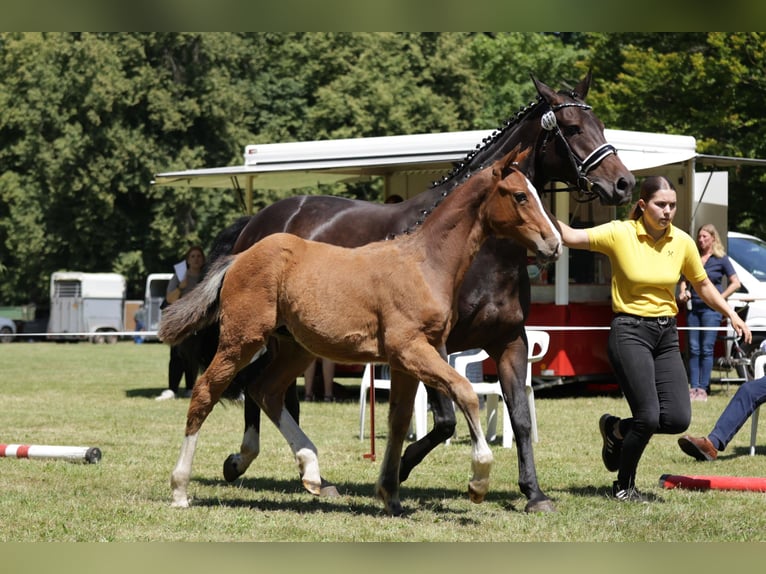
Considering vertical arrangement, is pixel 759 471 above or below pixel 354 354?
below

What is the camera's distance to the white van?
17125mm

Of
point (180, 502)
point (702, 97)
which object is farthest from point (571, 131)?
point (702, 97)

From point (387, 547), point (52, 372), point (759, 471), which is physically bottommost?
point (52, 372)

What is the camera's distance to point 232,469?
746cm

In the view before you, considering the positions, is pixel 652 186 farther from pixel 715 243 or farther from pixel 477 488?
pixel 715 243

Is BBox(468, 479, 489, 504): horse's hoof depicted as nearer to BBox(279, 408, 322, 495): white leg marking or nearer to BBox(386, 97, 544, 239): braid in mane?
BBox(279, 408, 322, 495): white leg marking

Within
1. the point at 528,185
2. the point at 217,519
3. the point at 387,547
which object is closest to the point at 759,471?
the point at 528,185

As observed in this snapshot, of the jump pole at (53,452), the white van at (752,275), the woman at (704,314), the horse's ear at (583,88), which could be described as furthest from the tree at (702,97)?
the jump pole at (53,452)

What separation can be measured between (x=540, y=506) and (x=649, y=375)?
42.4 inches

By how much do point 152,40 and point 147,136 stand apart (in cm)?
350

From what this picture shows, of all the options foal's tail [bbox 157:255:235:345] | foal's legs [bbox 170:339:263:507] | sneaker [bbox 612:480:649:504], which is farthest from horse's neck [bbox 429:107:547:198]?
sneaker [bbox 612:480:649:504]

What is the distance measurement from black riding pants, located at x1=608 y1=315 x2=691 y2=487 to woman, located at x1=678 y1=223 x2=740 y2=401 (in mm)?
7739

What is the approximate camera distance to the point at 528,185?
6.14 metres

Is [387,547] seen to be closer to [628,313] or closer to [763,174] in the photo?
[628,313]
